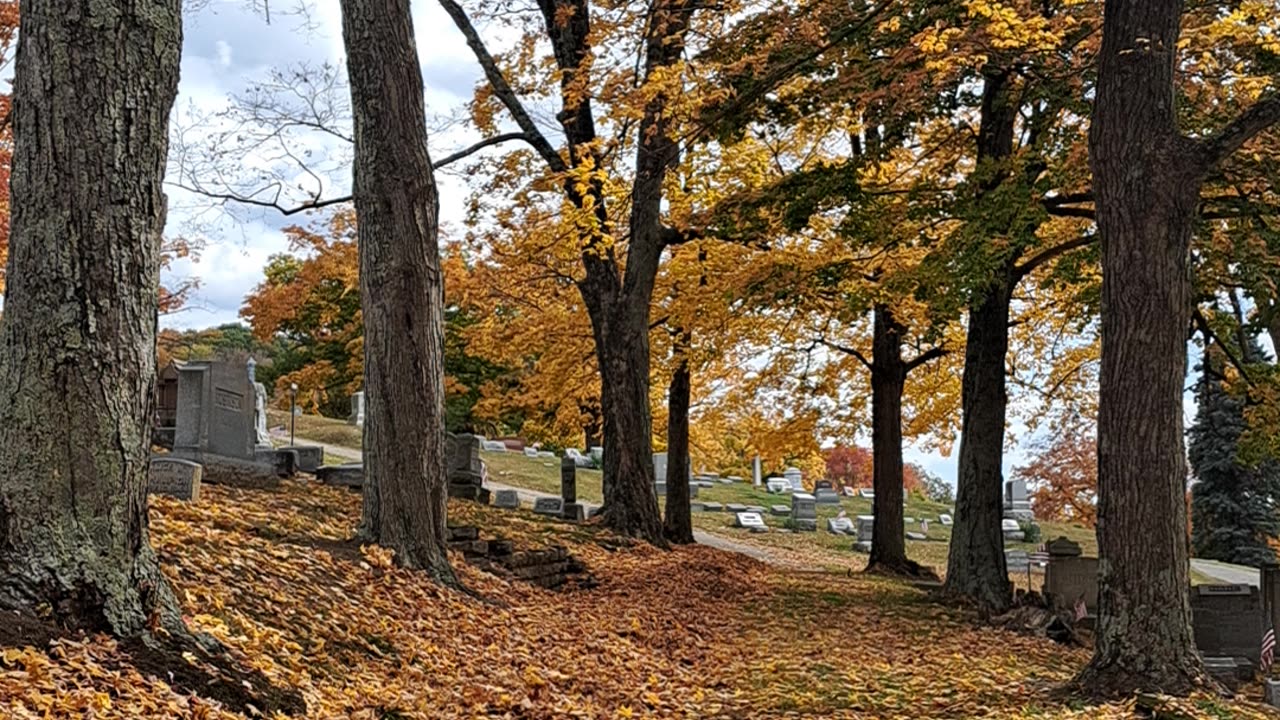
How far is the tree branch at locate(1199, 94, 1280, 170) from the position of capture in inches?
278

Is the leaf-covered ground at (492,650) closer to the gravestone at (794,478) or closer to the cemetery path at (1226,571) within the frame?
the cemetery path at (1226,571)

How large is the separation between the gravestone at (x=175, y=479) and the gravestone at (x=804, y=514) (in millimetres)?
21628

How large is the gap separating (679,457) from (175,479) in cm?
1081

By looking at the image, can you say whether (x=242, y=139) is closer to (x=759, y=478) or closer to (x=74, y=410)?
(x=74, y=410)

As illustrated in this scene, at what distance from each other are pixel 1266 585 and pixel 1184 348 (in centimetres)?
732

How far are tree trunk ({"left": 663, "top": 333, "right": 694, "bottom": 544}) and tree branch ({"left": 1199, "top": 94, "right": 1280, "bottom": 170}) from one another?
1176 cm

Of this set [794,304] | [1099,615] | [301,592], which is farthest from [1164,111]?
[794,304]

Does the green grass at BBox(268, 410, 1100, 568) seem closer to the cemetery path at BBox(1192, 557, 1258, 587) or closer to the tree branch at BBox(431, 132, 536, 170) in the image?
the cemetery path at BBox(1192, 557, 1258, 587)

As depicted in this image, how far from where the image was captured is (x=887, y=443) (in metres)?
17.9

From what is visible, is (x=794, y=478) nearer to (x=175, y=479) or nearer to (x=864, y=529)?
(x=864, y=529)

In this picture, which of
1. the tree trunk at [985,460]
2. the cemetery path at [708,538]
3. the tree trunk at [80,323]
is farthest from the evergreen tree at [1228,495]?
the tree trunk at [80,323]

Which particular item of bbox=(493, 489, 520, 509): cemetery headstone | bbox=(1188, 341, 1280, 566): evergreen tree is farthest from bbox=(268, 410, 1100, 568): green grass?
bbox=(493, 489, 520, 509): cemetery headstone

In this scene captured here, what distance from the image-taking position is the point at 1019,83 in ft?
40.2

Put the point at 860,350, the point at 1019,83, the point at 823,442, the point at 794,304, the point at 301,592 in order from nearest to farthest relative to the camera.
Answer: the point at 301,592
the point at 1019,83
the point at 794,304
the point at 860,350
the point at 823,442
